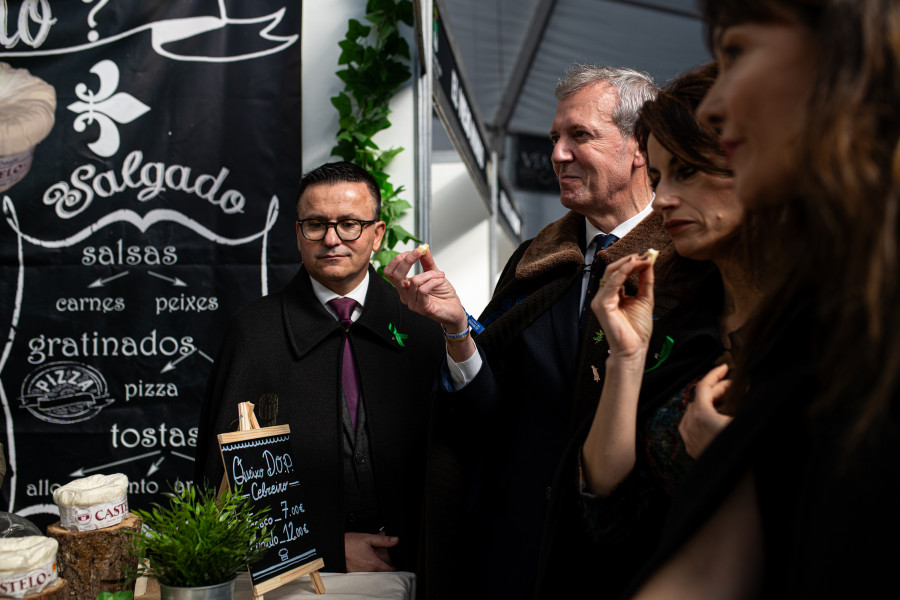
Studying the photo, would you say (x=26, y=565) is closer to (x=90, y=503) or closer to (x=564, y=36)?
(x=90, y=503)

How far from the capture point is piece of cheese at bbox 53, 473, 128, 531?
1.34m

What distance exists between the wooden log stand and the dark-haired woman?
813 mm

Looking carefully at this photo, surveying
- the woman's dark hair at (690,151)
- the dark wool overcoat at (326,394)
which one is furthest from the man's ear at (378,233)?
the woman's dark hair at (690,151)

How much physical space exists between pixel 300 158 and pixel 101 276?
899mm

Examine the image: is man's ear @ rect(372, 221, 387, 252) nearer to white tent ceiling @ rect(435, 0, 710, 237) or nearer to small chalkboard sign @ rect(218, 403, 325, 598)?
small chalkboard sign @ rect(218, 403, 325, 598)

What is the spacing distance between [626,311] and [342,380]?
111 centimetres

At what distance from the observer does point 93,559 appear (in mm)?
1357

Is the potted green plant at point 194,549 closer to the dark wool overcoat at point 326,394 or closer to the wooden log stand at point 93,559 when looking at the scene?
the wooden log stand at point 93,559

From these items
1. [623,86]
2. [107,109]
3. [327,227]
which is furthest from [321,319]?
[107,109]

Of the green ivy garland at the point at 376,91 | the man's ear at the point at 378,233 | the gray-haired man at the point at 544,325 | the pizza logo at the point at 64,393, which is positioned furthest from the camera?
the pizza logo at the point at 64,393

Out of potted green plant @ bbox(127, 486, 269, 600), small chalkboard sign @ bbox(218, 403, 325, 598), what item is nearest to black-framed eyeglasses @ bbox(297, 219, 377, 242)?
small chalkboard sign @ bbox(218, 403, 325, 598)

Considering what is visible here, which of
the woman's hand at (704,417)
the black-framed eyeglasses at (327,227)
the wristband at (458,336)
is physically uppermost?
the black-framed eyeglasses at (327,227)

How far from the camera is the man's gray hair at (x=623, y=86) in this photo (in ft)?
6.27

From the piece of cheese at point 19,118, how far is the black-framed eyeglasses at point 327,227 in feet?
4.40
